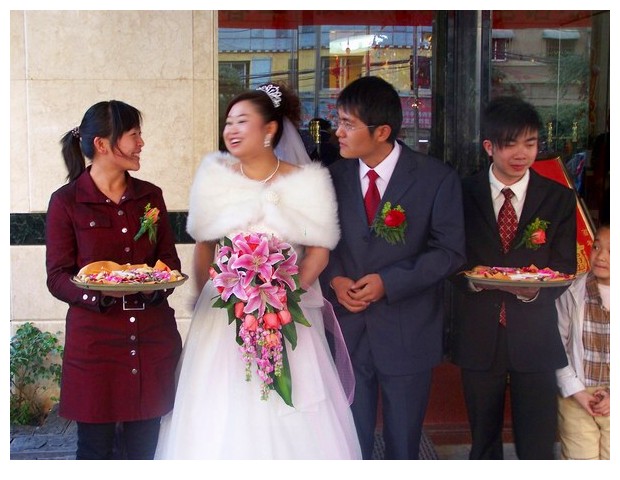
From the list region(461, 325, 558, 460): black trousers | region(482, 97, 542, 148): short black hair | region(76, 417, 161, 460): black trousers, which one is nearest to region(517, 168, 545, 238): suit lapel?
region(482, 97, 542, 148): short black hair

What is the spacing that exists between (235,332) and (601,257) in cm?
182

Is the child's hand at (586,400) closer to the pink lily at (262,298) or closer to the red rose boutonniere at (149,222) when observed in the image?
the pink lily at (262,298)

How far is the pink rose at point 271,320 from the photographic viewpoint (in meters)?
3.42

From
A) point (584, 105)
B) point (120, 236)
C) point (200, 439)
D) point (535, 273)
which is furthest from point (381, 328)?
point (584, 105)

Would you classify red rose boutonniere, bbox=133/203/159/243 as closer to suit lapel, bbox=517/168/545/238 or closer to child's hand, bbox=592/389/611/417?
suit lapel, bbox=517/168/545/238

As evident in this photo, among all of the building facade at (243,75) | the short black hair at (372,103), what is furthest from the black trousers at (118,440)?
the short black hair at (372,103)

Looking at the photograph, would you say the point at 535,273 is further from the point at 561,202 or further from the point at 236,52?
the point at 236,52

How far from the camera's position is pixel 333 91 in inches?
195

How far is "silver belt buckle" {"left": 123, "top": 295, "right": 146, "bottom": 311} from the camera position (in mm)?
3529

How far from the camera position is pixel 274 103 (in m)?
3.67

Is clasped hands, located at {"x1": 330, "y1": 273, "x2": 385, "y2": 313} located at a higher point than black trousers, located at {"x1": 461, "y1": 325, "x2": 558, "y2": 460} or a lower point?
higher

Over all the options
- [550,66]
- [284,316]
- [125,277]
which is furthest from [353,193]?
[550,66]

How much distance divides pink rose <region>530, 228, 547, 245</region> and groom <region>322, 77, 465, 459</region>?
382 millimetres

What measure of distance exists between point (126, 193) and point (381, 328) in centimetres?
135
